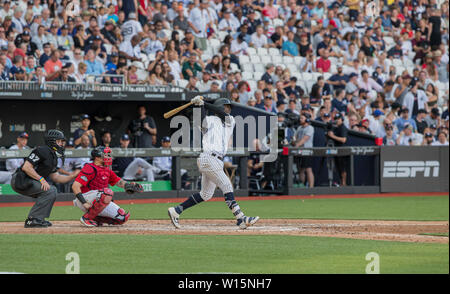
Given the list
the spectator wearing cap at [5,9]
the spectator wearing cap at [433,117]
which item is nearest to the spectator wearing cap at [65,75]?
the spectator wearing cap at [5,9]

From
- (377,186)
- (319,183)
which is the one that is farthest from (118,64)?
(377,186)

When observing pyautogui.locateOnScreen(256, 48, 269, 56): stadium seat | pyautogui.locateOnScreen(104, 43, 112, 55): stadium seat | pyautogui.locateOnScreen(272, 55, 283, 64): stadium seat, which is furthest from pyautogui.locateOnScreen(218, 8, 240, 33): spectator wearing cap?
pyautogui.locateOnScreen(104, 43, 112, 55): stadium seat

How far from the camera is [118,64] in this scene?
18.8m

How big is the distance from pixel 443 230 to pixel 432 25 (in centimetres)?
1576

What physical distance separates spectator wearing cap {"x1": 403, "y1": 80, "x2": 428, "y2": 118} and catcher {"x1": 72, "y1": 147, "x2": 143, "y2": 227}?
12.9 metres

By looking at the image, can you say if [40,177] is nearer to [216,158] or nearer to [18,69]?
[216,158]

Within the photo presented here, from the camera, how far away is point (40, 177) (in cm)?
1130

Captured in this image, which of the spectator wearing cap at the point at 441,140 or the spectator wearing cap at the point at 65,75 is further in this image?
the spectator wearing cap at the point at 441,140

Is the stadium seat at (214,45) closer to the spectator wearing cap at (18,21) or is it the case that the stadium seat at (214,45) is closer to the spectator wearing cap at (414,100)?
the spectator wearing cap at (18,21)

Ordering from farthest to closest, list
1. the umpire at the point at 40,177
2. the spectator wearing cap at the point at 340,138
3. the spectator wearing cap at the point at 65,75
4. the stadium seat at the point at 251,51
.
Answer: the stadium seat at the point at 251,51 → the spectator wearing cap at the point at 340,138 → the spectator wearing cap at the point at 65,75 → the umpire at the point at 40,177

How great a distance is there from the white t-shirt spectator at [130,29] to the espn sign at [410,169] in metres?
6.79

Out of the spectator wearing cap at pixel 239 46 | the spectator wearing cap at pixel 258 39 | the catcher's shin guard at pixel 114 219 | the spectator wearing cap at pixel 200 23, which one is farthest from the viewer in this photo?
the spectator wearing cap at pixel 258 39

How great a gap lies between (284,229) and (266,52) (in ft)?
37.9

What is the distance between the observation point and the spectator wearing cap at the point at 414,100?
2294 cm
